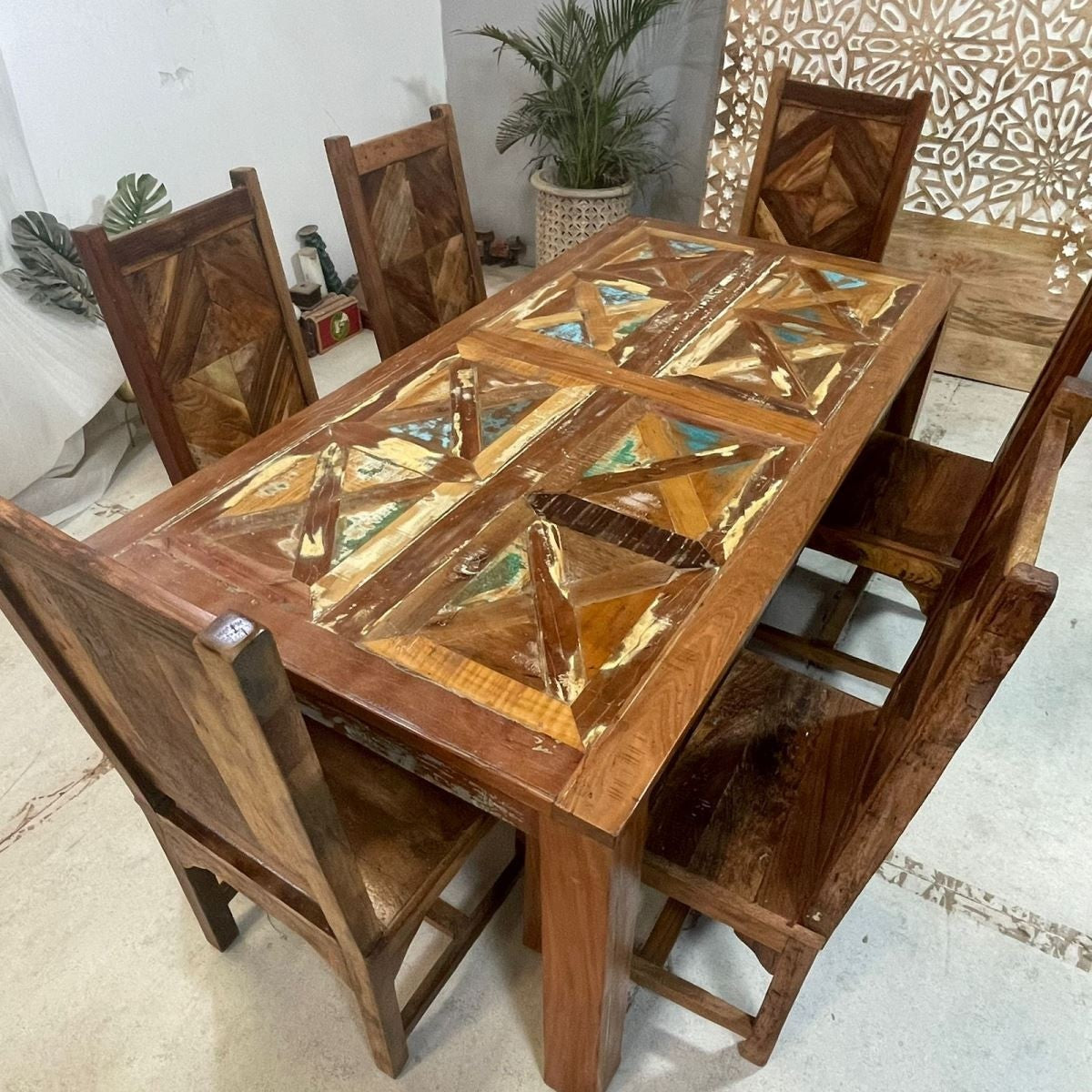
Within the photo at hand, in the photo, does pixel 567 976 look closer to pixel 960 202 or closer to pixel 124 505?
pixel 124 505

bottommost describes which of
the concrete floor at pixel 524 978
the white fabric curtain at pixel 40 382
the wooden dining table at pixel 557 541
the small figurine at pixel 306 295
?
the concrete floor at pixel 524 978

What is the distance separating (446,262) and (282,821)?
1503 millimetres

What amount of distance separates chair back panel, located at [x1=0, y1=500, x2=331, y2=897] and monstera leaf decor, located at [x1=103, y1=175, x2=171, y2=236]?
2031 millimetres

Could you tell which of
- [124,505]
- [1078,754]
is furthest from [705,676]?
[124,505]

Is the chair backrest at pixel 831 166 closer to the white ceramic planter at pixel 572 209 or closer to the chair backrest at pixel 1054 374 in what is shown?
the chair backrest at pixel 1054 374

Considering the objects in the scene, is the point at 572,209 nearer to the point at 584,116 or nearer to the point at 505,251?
the point at 584,116

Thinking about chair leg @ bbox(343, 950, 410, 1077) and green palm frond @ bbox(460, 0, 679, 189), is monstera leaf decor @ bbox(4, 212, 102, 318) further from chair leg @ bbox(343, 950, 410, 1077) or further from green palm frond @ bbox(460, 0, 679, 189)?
chair leg @ bbox(343, 950, 410, 1077)

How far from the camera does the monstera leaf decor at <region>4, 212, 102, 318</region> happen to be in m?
2.23

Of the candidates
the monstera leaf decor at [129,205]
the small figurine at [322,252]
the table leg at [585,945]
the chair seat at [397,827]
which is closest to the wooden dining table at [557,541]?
the table leg at [585,945]

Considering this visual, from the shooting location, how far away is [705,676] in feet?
2.97

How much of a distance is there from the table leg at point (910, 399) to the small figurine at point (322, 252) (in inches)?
88.9

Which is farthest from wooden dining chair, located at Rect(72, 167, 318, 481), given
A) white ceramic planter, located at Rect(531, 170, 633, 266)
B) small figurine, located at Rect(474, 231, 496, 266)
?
small figurine, located at Rect(474, 231, 496, 266)

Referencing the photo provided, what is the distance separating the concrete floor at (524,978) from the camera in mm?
1253

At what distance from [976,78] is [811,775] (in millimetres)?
2502
